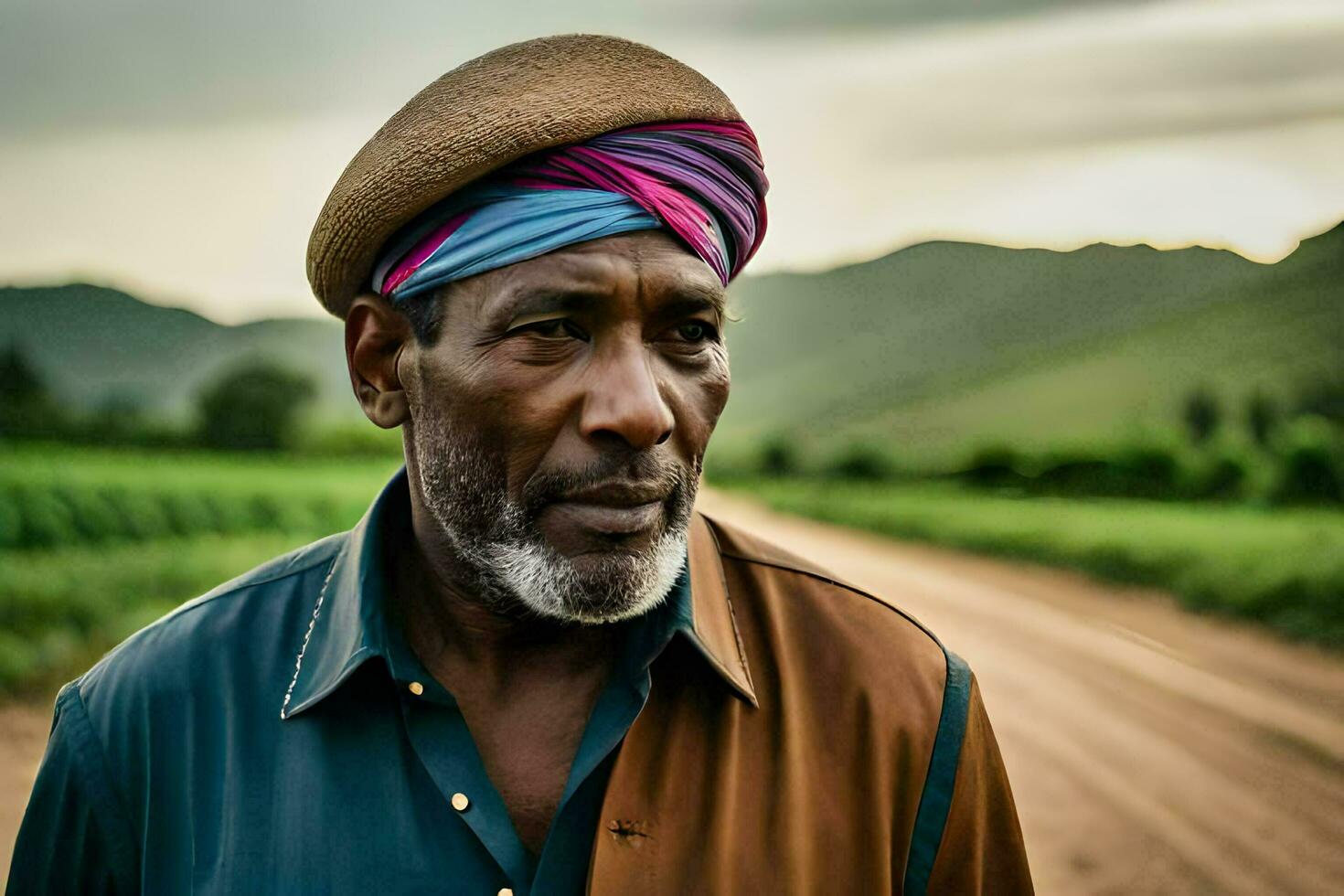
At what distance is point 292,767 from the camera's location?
1.86 meters

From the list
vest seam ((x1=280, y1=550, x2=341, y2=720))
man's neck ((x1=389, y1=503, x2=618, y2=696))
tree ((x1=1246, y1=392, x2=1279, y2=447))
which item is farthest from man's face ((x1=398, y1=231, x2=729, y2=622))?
tree ((x1=1246, y1=392, x2=1279, y2=447))

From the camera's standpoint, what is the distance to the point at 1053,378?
1281cm

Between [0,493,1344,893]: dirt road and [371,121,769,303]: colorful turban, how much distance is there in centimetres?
493

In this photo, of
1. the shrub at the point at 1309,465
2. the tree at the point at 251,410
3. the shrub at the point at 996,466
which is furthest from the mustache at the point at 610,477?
the shrub at the point at 996,466

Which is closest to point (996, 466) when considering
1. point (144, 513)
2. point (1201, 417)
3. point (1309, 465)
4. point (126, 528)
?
point (1201, 417)

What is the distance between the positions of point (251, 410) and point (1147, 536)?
8439mm

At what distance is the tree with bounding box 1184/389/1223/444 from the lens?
12180 millimetres

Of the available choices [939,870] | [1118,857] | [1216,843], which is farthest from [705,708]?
[1216,843]

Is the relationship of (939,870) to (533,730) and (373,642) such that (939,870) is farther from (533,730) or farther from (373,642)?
(373,642)

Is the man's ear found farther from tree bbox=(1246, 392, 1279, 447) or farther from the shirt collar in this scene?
tree bbox=(1246, 392, 1279, 447)

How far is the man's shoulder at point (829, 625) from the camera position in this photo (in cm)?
198

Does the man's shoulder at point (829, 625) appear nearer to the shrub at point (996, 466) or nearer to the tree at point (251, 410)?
the tree at point (251, 410)

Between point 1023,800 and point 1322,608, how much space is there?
171 inches

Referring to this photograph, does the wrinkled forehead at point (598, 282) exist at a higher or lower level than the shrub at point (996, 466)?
higher
